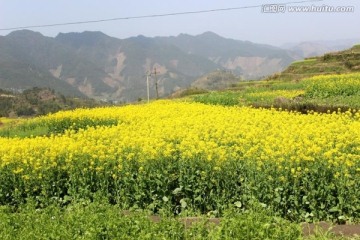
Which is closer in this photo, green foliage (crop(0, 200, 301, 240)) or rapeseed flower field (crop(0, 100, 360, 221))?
green foliage (crop(0, 200, 301, 240))

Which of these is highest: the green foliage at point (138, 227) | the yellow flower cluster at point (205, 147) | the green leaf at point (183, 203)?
the yellow flower cluster at point (205, 147)

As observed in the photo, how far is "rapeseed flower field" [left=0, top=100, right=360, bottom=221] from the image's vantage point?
9.66 metres

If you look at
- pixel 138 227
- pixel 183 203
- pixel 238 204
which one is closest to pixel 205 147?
pixel 183 203

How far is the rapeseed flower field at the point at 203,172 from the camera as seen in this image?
966 cm

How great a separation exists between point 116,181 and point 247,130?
15.7ft

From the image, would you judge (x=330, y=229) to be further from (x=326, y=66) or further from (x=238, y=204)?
(x=326, y=66)

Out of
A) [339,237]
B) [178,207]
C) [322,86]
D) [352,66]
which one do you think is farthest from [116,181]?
[352,66]

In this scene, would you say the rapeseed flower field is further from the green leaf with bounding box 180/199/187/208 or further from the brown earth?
the brown earth

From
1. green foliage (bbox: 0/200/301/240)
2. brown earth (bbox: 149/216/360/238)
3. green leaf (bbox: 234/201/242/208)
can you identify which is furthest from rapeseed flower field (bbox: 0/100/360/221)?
green foliage (bbox: 0/200/301/240)

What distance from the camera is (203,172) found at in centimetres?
1034

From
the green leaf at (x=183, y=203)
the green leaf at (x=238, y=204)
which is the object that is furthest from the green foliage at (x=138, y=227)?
the green leaf at (x=238, y=204)

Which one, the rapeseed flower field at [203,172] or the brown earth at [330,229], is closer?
the brown earth at [330,229]

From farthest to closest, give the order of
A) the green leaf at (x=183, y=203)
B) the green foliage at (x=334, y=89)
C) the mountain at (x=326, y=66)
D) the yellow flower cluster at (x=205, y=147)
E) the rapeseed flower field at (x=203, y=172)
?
1. the mountain at (x=326, y=66)
2. the green foliage at (x=334, y=89)
3. the yellow flower cluster at (x=205, y=147)
4. the green leaf at (x=183, y=203)
5. the rapeseed flower field at (x=203, y=172)

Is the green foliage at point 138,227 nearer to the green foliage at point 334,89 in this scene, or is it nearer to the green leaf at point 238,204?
the green leaf at point 238,204
